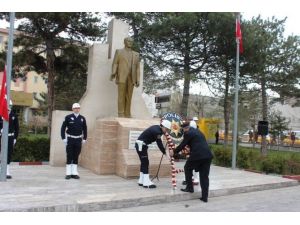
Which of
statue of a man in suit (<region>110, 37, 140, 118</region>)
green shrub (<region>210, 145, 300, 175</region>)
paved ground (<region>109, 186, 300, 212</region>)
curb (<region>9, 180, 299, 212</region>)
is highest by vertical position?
statue of a man in suit (<region>110, 37, 140, 118</region>)

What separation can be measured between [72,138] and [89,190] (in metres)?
2.11

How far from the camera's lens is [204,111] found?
149 feet

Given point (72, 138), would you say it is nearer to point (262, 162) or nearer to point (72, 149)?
point (72, 149)

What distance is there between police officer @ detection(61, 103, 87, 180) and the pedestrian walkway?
0.34 m

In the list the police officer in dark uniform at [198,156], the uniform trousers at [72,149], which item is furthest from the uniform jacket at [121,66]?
the police officer in dark uniform at [198,156]

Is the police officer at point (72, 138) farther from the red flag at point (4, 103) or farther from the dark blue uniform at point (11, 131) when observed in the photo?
the red flag at point (4, 103)

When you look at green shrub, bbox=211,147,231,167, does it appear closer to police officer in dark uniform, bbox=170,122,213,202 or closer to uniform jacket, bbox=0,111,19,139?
police officer in dark uniform, bbox=170,122,213,202

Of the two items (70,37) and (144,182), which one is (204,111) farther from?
(144,182)

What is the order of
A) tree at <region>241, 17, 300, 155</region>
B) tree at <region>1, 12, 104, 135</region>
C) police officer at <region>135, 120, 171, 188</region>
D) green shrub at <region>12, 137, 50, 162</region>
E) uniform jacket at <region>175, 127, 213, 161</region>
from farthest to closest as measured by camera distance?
1. tree at <region>241, 17, 300, 155</region>
2. tree at <region>1, 12, 104, 135</region>
3. green shrub at <region>12, 137, 50, 162</region>
4. police officer at <region>135, 120, 171, 188</region>
5. uniform jacket at <region>175, 127, 213, 161</region>

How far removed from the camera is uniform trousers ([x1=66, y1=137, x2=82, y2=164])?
10181 millimetres

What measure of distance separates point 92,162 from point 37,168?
175 centimetres

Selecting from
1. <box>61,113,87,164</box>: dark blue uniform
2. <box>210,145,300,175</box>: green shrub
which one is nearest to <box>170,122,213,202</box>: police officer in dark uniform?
<box>61,113,87,164</box>: dark blue uniform

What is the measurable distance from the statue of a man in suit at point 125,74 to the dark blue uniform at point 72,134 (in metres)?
2.58

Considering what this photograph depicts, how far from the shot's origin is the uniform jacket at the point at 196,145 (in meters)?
8.62
